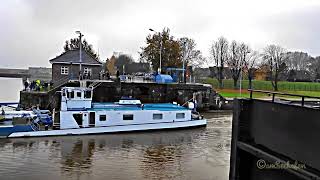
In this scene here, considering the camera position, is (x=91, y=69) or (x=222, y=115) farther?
(x=91, y=69)

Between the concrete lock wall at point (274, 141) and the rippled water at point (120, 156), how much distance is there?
836cm

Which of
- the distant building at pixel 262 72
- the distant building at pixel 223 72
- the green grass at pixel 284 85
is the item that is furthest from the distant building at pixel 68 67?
the distant building at pixel 262 72

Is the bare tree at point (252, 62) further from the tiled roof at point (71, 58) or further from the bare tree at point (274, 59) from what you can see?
the tiled roof at point (71, 58)

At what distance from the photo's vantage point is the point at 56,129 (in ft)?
88.2

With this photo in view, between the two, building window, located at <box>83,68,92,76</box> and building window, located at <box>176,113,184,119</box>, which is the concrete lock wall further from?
building window, located at <box>83,68,92,76</box>

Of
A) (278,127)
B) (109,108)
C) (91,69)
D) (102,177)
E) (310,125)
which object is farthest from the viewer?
(91,69)

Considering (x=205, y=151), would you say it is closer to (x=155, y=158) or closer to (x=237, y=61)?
(x=155, y=158)

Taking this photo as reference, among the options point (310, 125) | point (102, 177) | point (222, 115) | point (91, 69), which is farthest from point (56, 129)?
point (310, 125)

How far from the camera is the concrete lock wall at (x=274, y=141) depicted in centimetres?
647

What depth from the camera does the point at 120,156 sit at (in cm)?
2091

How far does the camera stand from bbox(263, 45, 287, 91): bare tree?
69463mm

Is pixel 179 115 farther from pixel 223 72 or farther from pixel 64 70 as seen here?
pixel 223 72

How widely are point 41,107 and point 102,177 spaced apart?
905 inches

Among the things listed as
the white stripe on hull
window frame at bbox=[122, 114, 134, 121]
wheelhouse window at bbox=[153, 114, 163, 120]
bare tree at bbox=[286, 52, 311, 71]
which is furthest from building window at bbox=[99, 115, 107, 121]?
bare tree at bbox=[286, 52, 311, 71]
